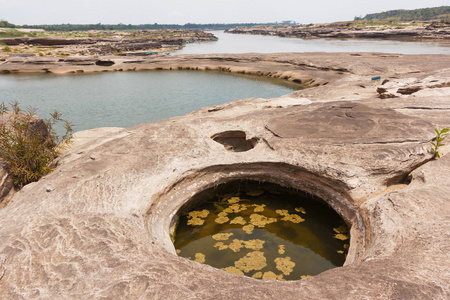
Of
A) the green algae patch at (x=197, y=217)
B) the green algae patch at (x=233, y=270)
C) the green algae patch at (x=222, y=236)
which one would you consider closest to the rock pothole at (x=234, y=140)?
the green algae patch at (x=197, y=217)

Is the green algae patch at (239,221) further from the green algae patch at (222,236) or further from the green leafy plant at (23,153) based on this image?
the green leafy plant at (23,153)

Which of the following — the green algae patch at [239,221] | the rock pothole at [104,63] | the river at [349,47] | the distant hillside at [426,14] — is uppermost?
the distant hillside at [426,14]

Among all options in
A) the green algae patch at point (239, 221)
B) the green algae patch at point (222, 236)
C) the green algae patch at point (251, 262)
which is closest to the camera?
the green algae patch at point (251, 262)

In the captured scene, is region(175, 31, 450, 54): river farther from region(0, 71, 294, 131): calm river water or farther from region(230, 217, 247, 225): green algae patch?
region(230, 217, 247, 225): green algae patch

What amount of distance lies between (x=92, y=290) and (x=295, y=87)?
27.7m

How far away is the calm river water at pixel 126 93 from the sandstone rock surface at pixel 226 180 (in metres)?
8.94

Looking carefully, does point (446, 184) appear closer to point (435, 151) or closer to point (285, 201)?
point (435, 151)

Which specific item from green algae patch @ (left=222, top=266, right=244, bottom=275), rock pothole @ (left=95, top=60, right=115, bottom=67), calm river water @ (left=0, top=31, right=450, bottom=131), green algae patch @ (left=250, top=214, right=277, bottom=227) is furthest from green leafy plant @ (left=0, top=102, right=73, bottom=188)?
rock pothole @ (left=95, top=60, right=115, bottom=67)

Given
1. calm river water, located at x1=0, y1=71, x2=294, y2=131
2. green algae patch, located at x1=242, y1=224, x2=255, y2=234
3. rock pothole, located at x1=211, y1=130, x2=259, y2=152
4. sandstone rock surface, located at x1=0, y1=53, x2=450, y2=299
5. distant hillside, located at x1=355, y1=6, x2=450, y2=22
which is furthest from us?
distant hillside, located at x1=355, y1=6, x2=450, y2=22

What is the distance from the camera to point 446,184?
22.1 ft

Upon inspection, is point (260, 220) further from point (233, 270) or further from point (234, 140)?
point (234, 140)

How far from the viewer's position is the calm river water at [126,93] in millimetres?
20703

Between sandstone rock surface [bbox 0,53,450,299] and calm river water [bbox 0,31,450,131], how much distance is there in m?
8.94

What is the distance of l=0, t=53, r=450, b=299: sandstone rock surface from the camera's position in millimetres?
4559
